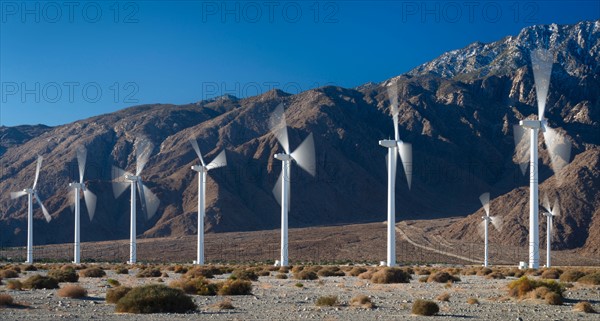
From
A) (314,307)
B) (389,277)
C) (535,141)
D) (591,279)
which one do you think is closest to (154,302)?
(314,307)

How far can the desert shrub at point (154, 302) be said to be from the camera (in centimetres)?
2605

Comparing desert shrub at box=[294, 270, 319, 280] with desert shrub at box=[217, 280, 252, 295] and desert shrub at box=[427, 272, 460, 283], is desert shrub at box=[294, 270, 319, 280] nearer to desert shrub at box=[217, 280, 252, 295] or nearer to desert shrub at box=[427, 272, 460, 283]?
desert shrub at box=[427, 272, 460, 283]

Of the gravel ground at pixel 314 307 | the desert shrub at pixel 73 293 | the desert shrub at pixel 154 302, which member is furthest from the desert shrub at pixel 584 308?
the desert shrub at pixel 73 293

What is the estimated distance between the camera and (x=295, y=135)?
198250 millimetres

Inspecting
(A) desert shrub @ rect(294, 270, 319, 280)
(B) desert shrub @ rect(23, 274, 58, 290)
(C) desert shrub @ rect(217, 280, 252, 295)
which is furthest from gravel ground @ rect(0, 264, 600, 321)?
(A) desert shrub @ rect(294, 270, 319, 280)

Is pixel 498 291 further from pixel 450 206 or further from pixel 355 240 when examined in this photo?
pixel 450 206

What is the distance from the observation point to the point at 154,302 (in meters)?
26.2

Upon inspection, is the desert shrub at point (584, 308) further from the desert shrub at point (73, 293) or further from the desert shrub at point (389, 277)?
the desert shrub at point (73, 293)

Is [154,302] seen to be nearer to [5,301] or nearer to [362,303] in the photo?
[5,301]

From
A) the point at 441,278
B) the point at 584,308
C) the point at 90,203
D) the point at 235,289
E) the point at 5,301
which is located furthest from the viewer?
the point at 90,203

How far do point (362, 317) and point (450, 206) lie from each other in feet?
546

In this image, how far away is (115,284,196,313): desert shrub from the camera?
26047 millimetres

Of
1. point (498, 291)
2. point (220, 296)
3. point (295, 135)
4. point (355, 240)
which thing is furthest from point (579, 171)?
point (220, 296)

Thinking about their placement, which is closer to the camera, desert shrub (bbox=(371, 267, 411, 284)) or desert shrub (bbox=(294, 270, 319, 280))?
desert shrub (bbox=(371, 267, 411, 284))
